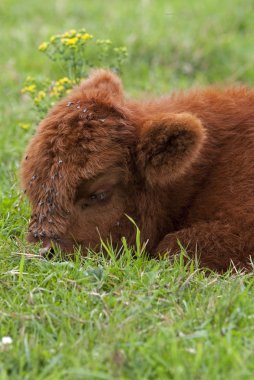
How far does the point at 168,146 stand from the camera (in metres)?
5.33

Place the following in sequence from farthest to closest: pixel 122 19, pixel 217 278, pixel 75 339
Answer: pixel 122 19
pixel 217 278
pixel 75 339

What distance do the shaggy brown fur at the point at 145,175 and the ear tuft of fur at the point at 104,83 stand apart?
25mm

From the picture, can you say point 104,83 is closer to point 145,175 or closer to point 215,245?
point 145,175

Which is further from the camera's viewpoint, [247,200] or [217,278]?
[247,200]

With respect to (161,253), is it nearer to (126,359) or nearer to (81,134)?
(81,134)

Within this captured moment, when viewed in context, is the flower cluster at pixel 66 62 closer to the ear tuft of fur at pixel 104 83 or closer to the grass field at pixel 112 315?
the grass field at pixel 112 315

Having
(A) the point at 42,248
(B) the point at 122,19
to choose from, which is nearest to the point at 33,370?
(A) the point at 42,248

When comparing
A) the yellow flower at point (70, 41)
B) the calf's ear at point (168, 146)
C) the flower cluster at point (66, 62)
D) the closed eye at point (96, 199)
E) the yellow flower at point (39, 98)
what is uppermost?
the yellow flower at point (70, 41)

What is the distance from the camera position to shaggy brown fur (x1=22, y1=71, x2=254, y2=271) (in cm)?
533

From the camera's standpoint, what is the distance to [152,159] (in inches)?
213

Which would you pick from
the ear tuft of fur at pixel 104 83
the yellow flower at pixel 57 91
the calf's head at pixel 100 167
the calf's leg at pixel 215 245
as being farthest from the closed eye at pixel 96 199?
the yellow flower at pixel 57 91

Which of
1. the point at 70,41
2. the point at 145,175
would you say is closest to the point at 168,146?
the point at 145,175

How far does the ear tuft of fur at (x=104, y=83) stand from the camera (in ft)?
19.4

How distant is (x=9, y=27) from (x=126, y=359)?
8892 mm
